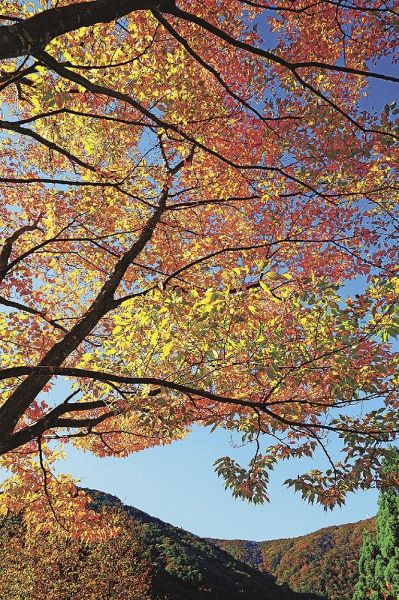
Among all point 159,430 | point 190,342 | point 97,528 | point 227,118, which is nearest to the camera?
point 190,342

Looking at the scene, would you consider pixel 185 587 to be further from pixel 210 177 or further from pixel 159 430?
pixel 210 177

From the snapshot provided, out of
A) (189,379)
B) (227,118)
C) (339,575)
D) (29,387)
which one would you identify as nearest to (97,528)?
(29,387)

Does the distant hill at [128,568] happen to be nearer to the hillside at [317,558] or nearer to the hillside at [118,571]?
the hillside at [118,571]

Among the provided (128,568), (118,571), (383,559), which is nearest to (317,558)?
(383,559)

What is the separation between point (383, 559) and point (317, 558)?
15.8 meters

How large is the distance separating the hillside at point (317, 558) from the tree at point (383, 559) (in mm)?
11060

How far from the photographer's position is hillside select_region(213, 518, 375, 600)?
90.2ft

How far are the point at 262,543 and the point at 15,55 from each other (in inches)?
1608

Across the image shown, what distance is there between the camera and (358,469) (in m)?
5.50

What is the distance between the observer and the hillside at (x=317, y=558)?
27.5 m

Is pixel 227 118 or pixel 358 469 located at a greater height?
pixel 227 118

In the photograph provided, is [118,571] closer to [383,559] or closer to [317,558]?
[383,559]

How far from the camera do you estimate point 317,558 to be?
30.2 m

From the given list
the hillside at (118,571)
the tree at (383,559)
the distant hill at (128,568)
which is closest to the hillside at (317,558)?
the distant hill at (128,568)
